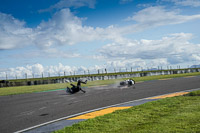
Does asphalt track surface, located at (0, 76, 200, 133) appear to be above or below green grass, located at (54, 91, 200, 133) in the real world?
below

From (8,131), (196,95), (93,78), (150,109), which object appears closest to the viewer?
(8,131)

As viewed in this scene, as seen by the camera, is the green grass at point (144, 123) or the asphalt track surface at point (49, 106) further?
the asphalt track surface at point (49, 106)

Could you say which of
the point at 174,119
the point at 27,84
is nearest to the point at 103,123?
the point at 174,119

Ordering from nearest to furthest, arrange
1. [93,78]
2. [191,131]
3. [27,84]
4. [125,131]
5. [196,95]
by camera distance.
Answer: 1. [191,131]
2. [125,131]
3. [196,95]
4. [27,84]
5. [93,78]

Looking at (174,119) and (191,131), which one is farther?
(174,119)

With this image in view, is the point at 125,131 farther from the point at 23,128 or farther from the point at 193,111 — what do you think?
the point at 23,128

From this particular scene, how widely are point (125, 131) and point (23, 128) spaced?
2850 millimetres

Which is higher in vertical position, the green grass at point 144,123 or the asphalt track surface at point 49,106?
the green grass at point 144,123

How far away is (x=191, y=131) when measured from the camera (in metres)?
3.87

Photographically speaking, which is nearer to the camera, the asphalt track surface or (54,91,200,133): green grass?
(54,91,200,133): green grass

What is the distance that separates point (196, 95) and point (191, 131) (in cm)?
511

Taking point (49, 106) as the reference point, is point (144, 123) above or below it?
above

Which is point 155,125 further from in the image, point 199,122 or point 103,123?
point 103,123

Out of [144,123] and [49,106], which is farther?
[49,106]
